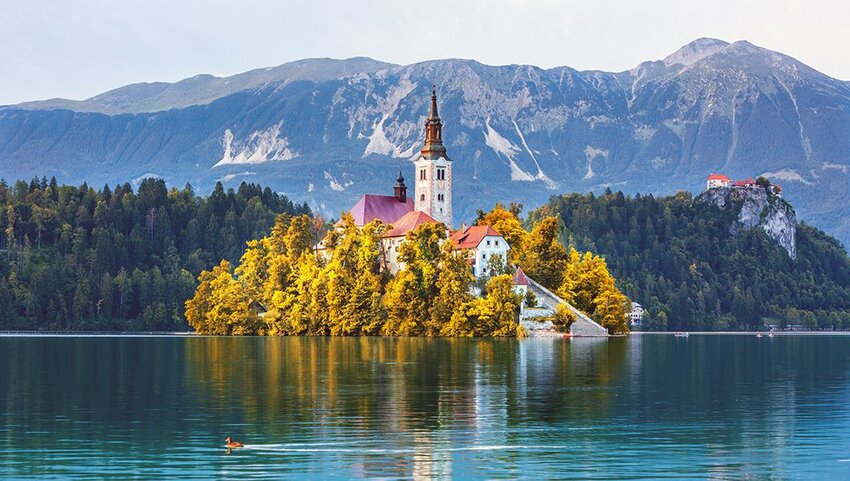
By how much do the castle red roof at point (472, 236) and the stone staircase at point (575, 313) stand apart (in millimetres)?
10938

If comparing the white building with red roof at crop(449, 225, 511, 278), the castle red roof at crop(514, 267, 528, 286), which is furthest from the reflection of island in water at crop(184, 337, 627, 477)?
the white building with red roof at crop(449, 225, 511, 278)

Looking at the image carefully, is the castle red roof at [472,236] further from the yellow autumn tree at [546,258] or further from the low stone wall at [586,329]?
the low stone wall at [586,329]

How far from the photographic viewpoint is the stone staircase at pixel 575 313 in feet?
523

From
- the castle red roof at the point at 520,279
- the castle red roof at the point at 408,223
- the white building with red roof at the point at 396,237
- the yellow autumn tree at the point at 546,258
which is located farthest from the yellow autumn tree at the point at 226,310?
the yellow autumn tree at the point at 546,258

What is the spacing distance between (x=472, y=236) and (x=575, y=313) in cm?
1911

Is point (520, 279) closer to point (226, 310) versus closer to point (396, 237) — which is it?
point (396, 237)

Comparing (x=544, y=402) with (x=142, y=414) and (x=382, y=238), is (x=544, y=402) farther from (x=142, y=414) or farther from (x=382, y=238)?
(x=382, y=238)

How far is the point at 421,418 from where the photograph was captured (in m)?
58.5

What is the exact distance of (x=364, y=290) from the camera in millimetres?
164375

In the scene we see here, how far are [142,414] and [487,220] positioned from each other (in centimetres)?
12661

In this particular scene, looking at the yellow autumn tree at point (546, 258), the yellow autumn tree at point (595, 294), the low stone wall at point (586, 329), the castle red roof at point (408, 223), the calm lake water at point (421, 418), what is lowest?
the calm lake water at point (421, 418)

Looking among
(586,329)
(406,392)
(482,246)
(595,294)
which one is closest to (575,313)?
(586,329)

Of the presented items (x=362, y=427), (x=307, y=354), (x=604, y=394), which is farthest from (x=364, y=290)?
(x=362, y=427)

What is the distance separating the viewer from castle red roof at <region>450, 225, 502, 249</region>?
17112 centimetres
